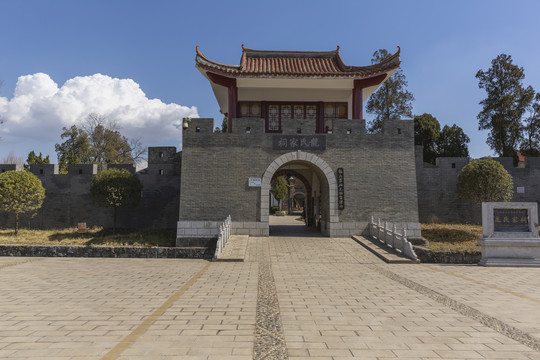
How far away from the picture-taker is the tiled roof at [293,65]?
14281 mm

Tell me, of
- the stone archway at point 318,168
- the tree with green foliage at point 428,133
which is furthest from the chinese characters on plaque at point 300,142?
the tree with green foliage at point 428,133

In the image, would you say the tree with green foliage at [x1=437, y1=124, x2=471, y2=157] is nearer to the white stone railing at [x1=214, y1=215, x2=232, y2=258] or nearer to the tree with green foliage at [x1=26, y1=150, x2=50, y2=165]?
the white stone railing at [x1=214, y1=215, x2=232, y2=258]

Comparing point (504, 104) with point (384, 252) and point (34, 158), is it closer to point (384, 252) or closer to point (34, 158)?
point (384, 252)

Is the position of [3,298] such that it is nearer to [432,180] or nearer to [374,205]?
[374,205]

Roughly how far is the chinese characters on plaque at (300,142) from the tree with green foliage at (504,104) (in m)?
14.6

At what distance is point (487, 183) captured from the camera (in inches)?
516

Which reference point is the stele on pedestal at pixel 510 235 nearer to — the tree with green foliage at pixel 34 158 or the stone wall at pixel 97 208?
the stone wall at pixel 97 208

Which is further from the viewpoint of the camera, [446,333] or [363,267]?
[363,267]

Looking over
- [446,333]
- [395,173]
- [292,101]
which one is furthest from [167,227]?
[446,333]

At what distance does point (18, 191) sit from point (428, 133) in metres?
23.9

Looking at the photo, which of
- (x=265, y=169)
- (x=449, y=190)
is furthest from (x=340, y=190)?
(x=449, y=190)

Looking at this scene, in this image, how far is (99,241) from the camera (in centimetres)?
1351

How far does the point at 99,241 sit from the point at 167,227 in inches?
130

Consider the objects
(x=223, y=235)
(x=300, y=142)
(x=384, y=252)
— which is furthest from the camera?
(x=300, y=142)
